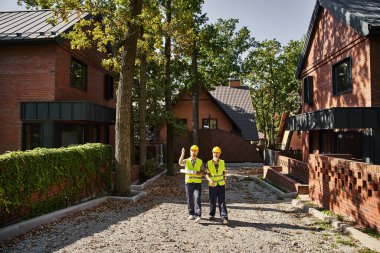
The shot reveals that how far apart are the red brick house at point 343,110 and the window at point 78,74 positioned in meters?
11.4

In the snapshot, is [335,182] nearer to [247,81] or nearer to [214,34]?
[214,34]

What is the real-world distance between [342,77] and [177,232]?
11.3 m

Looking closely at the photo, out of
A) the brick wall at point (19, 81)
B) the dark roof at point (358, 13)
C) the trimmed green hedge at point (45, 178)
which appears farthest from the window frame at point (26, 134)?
the dark roof at point (358, 13)

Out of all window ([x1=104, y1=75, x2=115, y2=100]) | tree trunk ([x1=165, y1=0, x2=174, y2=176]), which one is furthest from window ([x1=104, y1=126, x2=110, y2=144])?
tree trunk ([x1=165, y1=0, x2=174, y2=176])

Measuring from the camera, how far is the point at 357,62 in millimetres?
12117

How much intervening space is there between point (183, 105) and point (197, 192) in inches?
855

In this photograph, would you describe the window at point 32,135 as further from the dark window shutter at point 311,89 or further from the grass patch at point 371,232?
the dark window shutter at point 311,89

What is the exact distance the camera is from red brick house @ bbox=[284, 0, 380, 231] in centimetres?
716

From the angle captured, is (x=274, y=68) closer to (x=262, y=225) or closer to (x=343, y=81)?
(x=343, y=81)

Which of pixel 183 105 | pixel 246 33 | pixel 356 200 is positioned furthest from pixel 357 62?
pixel 246 33

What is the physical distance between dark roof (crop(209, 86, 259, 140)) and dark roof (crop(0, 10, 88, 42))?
1607cm

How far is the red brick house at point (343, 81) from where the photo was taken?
10.9m

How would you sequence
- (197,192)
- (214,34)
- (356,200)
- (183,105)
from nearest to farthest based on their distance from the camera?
(356,200), (197,192), (214,34), (183,105)

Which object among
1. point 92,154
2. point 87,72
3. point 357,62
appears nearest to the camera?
point 92,154
